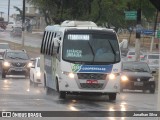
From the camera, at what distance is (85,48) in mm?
23000

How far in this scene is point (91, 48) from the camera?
75.5 feet

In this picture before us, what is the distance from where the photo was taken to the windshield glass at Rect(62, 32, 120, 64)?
2283 centimetres

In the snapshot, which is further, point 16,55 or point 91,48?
point 16,55

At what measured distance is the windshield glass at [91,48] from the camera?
22.8 metres

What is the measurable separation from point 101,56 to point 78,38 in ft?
3.68

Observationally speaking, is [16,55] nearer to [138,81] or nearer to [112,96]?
[138,81]

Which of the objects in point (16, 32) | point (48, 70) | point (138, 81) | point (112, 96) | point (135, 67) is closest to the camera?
point (112, 96)

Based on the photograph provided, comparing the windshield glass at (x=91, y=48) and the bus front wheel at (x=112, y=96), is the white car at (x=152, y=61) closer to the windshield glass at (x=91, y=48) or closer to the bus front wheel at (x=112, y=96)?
the bus front wheel at (x=112, y=96)

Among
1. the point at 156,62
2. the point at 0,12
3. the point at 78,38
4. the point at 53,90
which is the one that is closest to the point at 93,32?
the point at 78,38

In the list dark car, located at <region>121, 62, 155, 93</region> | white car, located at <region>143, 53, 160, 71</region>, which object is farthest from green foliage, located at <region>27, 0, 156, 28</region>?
dark car, located at <region>121, 62, 155, 93</region>

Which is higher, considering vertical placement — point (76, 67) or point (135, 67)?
point (76, 67)

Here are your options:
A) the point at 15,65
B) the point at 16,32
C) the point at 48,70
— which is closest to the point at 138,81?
the point at 48,70

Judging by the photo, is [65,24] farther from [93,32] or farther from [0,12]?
[0,12]

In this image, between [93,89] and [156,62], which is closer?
[93,89]
